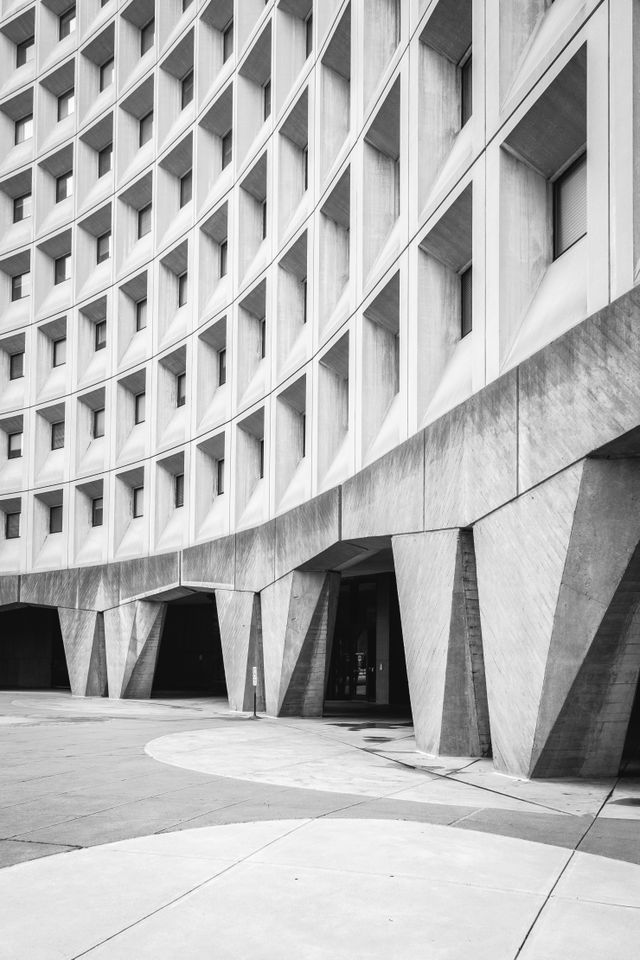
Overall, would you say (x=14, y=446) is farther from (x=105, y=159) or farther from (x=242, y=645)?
(x=242, y=645)

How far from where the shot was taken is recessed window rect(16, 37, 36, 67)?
4547 centimetres

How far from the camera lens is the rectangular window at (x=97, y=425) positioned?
133 feet

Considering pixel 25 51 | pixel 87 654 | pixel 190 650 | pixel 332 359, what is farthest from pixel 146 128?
pixel 190 650

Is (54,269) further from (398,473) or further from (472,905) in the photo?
(472,905)

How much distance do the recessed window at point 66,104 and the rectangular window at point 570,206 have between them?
35305 mm

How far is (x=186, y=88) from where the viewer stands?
1476 inches

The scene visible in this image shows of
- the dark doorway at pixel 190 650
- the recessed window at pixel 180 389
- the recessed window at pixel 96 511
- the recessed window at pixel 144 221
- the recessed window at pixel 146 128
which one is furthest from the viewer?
the dark doorway at pixel 190 650

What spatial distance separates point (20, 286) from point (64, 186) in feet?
16.4

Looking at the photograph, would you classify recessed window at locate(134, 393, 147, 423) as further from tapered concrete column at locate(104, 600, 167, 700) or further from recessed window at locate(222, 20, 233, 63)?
recessed window at locate(222, 20, 233, 63)

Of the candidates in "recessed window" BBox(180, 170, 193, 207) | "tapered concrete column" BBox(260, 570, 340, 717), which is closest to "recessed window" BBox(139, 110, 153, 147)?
"recessed window" BBox(180, 170, 193, 207)

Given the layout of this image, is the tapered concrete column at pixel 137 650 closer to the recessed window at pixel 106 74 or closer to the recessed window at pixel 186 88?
the recessed window at pixel 186 88

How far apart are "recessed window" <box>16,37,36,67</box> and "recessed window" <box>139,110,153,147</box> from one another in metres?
9.34

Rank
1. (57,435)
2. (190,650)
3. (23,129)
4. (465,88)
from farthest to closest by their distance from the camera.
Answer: (23,129)
(190,650)
(57,435)
(465,88)

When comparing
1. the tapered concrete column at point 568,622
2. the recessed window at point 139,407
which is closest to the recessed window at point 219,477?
the recessed window at point 139,407
